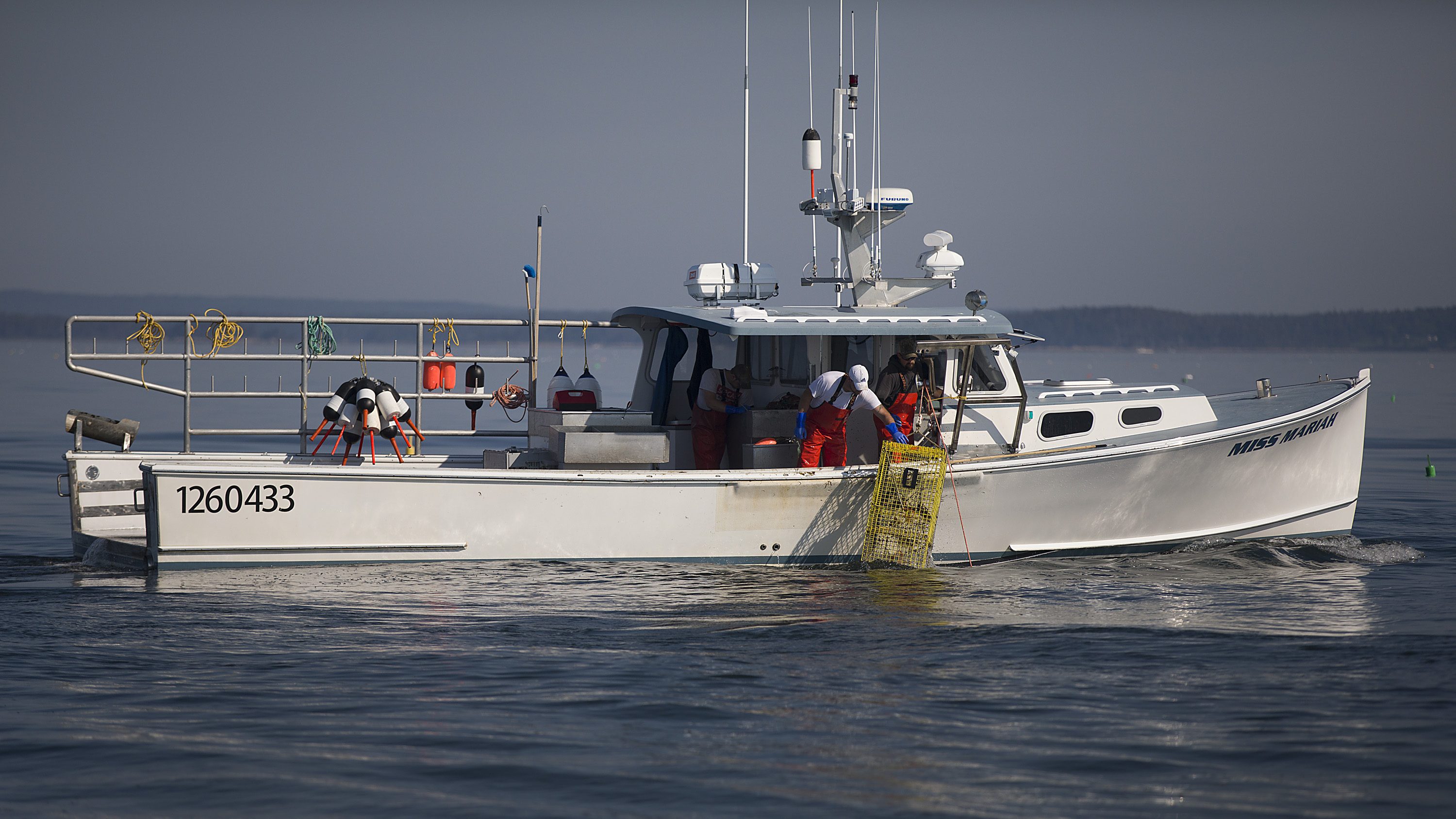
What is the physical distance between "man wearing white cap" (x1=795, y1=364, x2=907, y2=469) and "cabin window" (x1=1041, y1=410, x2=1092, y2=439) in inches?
53.3

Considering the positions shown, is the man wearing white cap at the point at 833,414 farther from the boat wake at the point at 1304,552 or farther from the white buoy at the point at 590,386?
the boat wake at the point at 1304,552

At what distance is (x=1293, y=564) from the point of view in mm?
10836

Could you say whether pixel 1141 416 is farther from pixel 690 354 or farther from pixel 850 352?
pixel 690 354

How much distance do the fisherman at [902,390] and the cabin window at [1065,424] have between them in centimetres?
122

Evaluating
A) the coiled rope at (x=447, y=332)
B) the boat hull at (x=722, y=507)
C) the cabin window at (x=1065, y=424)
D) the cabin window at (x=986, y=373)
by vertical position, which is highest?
the coiled rope at (x=447, y=332)

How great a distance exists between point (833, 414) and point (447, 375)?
423cm

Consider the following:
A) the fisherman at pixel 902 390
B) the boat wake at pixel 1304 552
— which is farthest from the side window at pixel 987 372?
the boat wake at pixel 1304 552

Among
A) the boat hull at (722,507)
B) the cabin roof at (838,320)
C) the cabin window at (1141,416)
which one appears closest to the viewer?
the boat hull at (722,507)

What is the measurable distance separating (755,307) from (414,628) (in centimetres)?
414

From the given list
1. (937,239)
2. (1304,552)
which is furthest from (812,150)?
(1304,552)

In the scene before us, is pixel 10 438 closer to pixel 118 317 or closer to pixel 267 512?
pixel 118 317

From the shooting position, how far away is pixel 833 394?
10.1m

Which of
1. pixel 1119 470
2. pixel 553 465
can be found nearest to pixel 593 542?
pixel 553 465

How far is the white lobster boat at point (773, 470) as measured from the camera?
9.30 m
